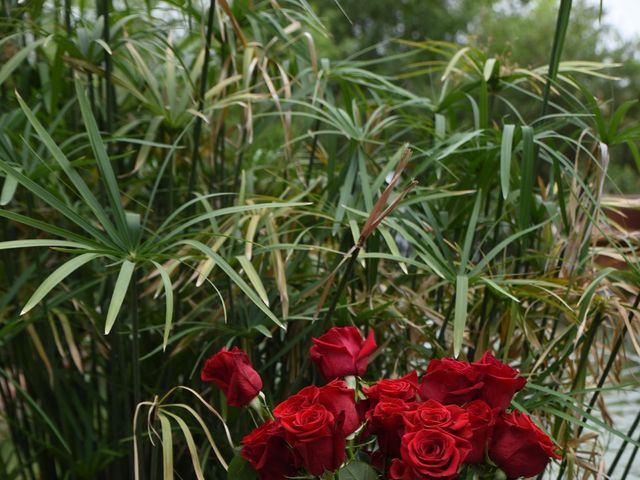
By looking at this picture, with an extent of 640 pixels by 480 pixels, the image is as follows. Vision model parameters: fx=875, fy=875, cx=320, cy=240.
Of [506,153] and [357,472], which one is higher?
[506,153]

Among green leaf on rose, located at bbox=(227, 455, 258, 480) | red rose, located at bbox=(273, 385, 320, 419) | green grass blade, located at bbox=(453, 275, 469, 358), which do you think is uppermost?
green grass blade, located at bbox=(453, 275, 469, 358)

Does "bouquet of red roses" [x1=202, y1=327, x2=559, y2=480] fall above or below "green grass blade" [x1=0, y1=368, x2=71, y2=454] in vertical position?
above

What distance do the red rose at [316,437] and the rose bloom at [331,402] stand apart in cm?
1

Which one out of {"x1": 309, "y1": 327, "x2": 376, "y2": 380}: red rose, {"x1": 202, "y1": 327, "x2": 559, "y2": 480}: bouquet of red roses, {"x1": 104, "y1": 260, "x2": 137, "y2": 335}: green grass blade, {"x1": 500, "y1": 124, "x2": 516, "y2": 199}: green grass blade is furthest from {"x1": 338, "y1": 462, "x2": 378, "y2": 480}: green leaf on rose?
{"x1": 500, "y1": 124, "x2": 516, "y2": 199}: green grass blade

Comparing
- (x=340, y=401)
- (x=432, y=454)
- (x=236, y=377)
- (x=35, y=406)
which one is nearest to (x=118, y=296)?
(x=236, y=377)

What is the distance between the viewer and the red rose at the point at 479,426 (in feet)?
2.79

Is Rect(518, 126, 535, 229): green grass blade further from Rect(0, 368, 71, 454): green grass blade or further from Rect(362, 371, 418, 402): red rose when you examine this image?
Rect(0, 368, 71, 454): green grass blade

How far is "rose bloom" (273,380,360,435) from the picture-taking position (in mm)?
873

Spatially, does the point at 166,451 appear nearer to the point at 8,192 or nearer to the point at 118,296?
the point at 118,296

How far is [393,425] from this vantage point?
2.88 ft

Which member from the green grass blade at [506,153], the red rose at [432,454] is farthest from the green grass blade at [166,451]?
the green grass blade at [506,153]

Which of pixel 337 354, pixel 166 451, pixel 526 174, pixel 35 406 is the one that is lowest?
pixel 35 406

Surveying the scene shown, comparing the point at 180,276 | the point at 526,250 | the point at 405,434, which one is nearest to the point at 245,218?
the point at 180,276

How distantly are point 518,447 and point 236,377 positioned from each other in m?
0.30
